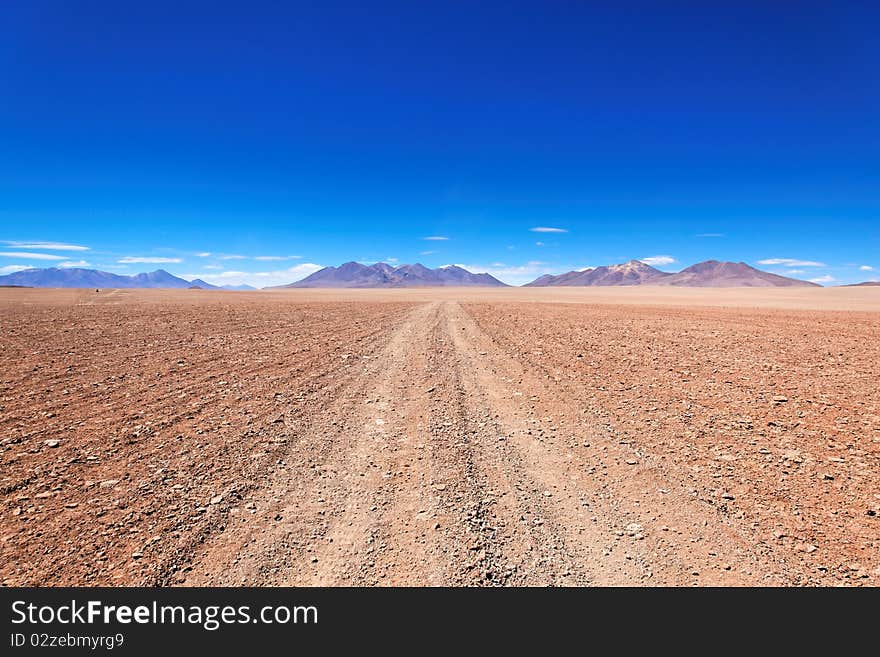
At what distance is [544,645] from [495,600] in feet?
1.33

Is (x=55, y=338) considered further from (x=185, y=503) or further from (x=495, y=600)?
(x=495, y=600)

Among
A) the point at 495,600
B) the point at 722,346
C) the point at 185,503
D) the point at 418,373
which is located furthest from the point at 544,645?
the point at 722,346

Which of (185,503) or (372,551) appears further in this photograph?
(185,503)

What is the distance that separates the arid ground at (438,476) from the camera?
3184 mm

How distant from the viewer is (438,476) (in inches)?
183

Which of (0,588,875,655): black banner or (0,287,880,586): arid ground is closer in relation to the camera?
(0,588,875,655): black banner

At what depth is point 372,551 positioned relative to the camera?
10.9ft

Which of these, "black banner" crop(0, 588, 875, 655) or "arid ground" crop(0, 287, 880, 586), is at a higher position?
"arid ground" crop(0, 287, 880, 586)

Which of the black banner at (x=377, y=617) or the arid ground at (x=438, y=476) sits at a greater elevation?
the arid ground at (x=438, y=476)

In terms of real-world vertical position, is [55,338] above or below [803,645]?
above

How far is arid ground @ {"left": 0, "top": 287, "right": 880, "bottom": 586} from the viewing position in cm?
318

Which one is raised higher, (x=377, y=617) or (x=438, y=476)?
(x=438, y=476)

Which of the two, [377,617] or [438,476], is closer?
[377,617]

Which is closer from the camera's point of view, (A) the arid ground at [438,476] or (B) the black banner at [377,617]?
(B) the black banner at [377,617]
